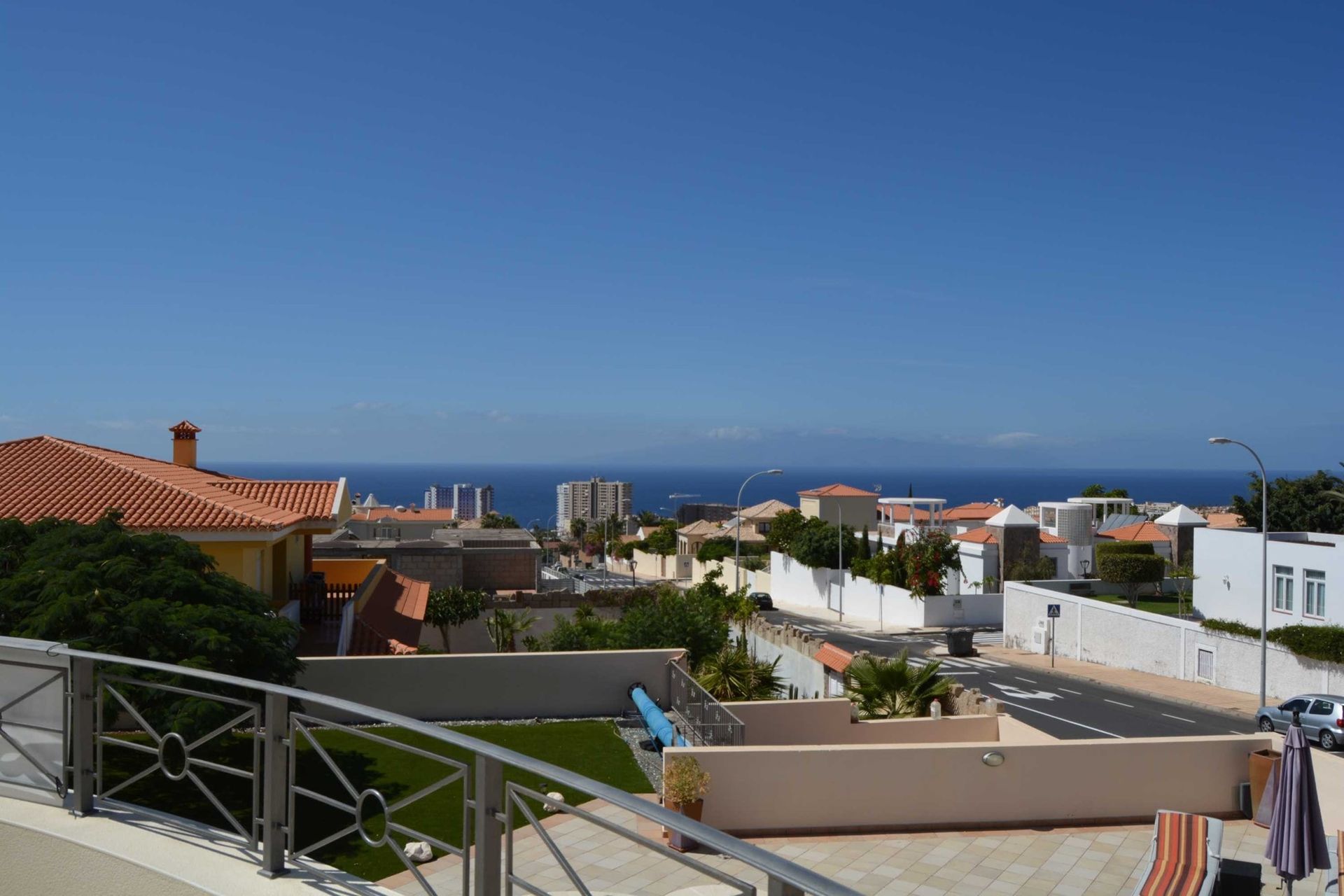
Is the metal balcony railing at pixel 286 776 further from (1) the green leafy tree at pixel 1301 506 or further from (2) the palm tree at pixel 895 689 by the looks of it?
(1) the green leafy tree at pixel 1301 506

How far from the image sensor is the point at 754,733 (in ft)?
54.2

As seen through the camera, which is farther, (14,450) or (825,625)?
(825,625)

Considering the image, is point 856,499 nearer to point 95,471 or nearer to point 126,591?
point 95,471

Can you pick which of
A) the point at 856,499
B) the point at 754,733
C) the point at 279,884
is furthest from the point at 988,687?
the point at 856,499

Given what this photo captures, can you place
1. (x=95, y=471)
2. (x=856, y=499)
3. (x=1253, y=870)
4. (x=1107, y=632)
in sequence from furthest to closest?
(x=856, y=499) < (x=1107, y=632) < (x=95, y=471) < (x=1253, y=870)

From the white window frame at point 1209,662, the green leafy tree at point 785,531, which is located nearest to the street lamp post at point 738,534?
the green leafy tree at point 785,531

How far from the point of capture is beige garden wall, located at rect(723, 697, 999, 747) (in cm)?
1614

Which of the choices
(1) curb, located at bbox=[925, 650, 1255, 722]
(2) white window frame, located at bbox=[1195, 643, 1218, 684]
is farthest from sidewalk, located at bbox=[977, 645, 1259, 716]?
(2) white window frame, located at bbox=[1195, 643, 1218, 684]

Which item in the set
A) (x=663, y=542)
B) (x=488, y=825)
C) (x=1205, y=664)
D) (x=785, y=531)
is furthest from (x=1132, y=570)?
(x=663, y=542)

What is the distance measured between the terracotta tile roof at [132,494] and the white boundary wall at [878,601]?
33.2m

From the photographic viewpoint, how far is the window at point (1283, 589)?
32.5 meters

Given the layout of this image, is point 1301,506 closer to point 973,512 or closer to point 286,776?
point 973,512

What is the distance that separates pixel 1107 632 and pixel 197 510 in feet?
107

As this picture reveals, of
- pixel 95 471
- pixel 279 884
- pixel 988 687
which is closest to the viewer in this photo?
pixel 279 884
